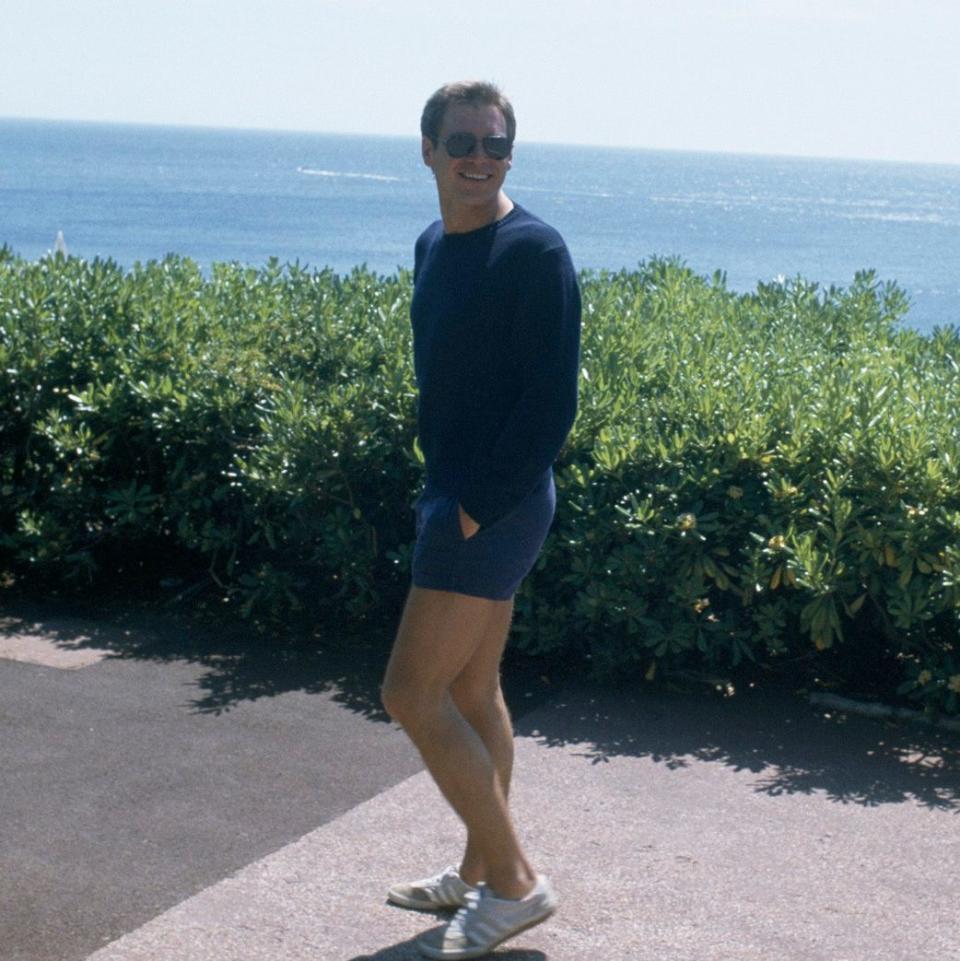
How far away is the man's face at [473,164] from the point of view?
3.70 m

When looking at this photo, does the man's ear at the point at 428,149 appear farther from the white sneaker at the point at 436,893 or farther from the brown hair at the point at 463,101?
the white sneaker at the point at 436,893

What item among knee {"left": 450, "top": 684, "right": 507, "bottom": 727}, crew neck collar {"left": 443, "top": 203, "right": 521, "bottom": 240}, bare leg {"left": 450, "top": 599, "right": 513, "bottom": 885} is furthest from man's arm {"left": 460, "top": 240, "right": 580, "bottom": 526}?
knee {"left": 450, "top": 684, "right": 507, "bottom": 727}

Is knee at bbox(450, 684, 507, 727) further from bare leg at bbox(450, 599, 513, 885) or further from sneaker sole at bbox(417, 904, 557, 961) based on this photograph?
sneaker sole at bbox(417, 904, 557, 961)

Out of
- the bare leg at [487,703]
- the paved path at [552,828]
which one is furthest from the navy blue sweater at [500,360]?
the paved path at [552,828]

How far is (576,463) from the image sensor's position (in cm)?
590

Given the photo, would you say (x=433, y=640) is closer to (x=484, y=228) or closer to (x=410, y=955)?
(x=410, y=955)

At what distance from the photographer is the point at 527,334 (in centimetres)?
359

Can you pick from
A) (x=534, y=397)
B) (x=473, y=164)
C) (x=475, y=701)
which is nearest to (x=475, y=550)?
(x=534, y=397)

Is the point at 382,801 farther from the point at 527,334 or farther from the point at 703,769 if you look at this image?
the point at 527,334

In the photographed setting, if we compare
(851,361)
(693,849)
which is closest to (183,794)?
(693,849)

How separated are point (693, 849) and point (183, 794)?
1.56 metres

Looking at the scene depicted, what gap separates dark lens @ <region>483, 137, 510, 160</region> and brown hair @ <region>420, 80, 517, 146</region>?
42 millimetres

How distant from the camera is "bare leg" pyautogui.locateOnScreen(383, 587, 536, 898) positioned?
371 cm

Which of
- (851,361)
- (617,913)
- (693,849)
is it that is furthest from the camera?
(851,361)
